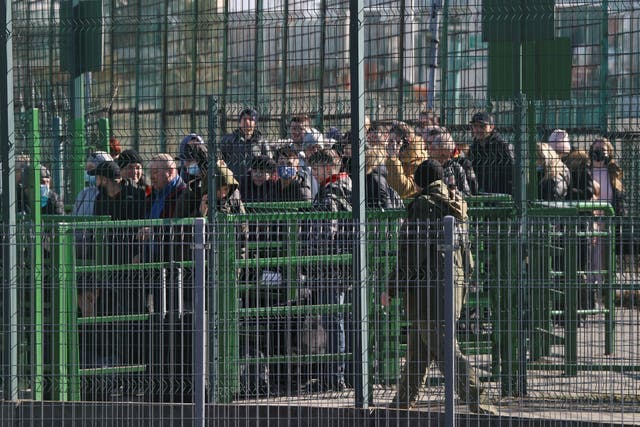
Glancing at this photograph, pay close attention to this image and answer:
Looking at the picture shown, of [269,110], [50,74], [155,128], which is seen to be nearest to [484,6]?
[269,110]

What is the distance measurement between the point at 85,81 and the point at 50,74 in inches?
12.7

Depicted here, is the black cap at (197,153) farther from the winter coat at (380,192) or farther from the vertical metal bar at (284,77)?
the winter coat at (380,192)

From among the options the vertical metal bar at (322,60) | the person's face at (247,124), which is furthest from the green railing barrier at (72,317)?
the vertical metal bar at (322,60)

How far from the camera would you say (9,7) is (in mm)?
10758

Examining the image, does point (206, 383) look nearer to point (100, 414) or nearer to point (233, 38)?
point (100, 414)

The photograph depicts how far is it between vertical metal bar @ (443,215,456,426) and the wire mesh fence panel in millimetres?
26

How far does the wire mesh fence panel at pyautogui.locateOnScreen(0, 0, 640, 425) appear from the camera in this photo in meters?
9.10

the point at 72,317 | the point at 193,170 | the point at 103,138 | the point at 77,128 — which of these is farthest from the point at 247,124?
the point at 72,317

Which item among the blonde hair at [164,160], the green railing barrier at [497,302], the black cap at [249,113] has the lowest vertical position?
the green railing barrier at [497,302]

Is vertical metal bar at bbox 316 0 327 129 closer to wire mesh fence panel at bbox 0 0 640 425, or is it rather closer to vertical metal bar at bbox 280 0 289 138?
wire mesh fence panel at bbox 0 0 640 425

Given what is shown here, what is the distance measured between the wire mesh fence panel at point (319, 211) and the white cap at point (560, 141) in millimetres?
18

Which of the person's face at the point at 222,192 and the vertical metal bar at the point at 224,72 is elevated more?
the vertical metal bar at the point at 224,72

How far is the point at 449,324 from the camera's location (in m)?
8.73

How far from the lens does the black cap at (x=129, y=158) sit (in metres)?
11.3
